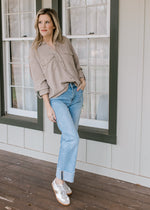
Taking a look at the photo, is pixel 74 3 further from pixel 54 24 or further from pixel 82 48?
pixel 54 24

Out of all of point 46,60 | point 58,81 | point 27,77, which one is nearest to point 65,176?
point 58,81

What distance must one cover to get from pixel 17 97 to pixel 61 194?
194 centimetres

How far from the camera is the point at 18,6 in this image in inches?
153

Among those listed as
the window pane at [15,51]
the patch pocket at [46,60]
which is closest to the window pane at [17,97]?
the window pane at [15,51]

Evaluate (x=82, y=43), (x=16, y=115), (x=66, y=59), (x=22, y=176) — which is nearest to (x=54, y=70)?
(x=66, y=59)

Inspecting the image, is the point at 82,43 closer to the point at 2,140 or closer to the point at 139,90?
the point at 139,90

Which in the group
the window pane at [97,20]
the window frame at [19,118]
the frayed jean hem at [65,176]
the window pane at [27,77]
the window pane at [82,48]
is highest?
the window pane at [97,20]

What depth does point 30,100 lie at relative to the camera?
4027 mm

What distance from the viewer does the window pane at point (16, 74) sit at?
13.3 ft

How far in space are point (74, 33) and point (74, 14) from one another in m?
0.24

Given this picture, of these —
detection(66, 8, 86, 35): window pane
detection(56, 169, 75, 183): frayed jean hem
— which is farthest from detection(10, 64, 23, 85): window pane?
detection(56, 169, 75, 183): frayed jean hem

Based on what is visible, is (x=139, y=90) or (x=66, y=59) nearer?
(x=66, y=59)

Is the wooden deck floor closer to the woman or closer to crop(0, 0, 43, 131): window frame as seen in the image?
the woman

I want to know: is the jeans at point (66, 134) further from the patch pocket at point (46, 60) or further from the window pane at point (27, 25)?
the window pane at point (27, 25)
